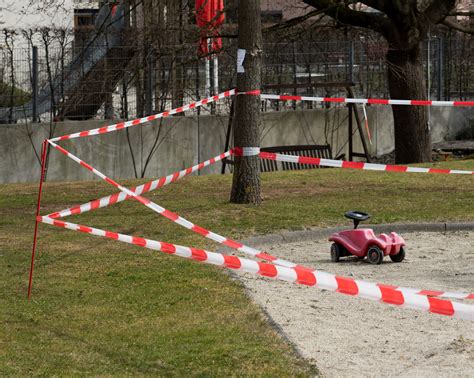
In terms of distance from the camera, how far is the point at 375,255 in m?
10.6

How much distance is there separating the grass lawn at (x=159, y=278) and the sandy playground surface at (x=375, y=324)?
22cm

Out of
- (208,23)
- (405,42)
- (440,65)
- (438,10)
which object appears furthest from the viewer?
(440,65)

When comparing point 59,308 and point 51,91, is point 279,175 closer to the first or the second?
point 51,91

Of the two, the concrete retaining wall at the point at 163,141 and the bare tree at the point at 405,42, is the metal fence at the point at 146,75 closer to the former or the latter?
the concrete retaining wall at the point at 163,141

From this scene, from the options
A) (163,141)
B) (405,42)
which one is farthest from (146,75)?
(405,42)

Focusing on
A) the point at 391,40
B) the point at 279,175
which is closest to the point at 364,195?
the point at 279,175

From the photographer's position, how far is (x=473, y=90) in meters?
28.8

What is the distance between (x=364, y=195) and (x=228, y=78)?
840 centimetres

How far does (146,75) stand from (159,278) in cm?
1299

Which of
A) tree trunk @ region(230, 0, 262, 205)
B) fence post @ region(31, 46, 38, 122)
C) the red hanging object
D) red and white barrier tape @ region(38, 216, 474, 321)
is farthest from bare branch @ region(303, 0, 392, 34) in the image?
red and white barrier tape @ region(38, 216, 474, 321)

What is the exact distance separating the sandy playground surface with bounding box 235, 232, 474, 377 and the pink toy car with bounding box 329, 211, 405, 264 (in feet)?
0.30

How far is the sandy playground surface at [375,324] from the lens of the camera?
6758 mm

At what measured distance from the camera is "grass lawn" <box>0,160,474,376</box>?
6.93 meters

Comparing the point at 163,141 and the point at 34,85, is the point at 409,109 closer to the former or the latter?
the point at 163,141
